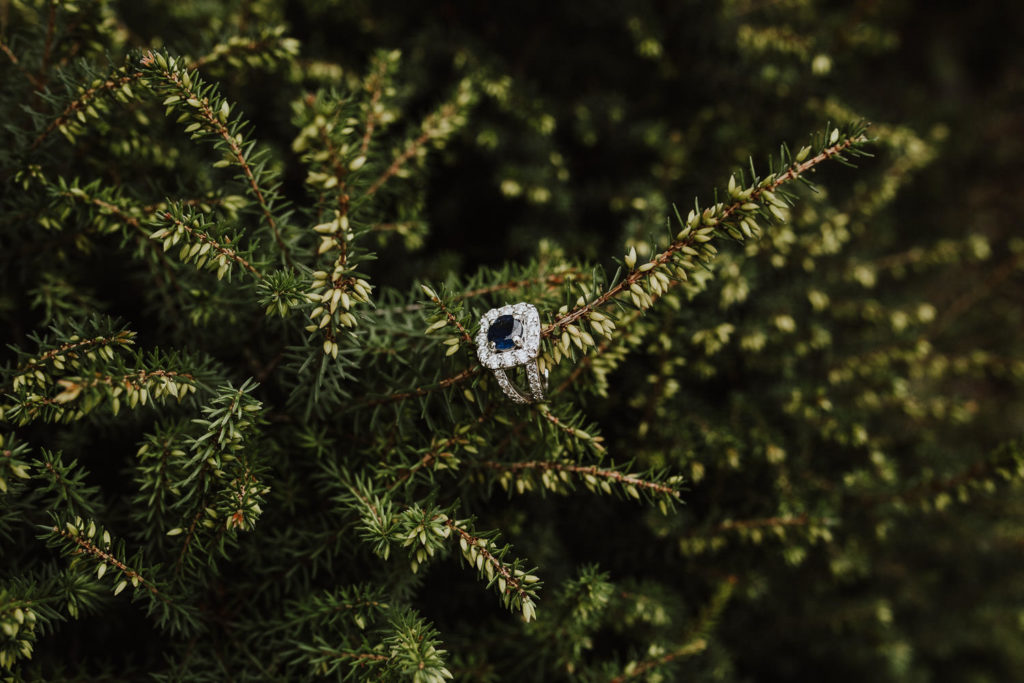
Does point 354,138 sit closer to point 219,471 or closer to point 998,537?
point 219,471

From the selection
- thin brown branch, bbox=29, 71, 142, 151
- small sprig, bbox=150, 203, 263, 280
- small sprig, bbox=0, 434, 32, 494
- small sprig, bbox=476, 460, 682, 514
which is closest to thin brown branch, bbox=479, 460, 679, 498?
small sprig, bbox=476, 460, 682, 514

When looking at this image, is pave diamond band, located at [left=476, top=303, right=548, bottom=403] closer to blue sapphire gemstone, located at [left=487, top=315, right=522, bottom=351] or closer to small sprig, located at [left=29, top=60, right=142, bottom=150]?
blue sapphire gemstone, located at [left=487, top=315, right=522, bottom=351]

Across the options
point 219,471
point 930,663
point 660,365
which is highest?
point 219,471

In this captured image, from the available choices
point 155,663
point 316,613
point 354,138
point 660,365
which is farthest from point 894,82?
point 155,663

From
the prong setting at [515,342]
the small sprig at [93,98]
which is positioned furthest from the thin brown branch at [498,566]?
the small sprig at [93,98]

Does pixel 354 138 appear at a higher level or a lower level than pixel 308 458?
higher

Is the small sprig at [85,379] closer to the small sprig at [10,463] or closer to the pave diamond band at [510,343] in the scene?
the small sprig at [10,463]

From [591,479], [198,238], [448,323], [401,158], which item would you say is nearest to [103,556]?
[198,238]
